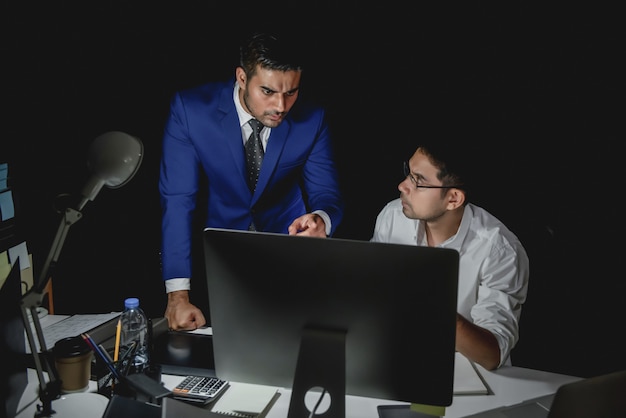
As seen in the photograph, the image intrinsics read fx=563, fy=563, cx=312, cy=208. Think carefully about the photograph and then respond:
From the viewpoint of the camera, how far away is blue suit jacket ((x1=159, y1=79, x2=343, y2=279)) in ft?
7.99

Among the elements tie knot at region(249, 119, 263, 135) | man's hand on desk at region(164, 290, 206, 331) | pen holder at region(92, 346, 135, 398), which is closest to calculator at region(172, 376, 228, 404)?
pen holder at region(92, 346, 135, 398)

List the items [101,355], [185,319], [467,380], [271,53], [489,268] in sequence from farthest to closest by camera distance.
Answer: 1. [271,53]
2. [489,268]
3. [185,319]
4. [467,380]
5. [101,355]

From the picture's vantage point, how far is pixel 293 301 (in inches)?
46.9

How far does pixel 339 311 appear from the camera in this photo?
3.85 ft

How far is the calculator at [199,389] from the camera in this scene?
1.38 metres

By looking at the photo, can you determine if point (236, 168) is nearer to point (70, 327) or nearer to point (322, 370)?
point (70, 327)

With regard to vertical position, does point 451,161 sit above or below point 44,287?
above

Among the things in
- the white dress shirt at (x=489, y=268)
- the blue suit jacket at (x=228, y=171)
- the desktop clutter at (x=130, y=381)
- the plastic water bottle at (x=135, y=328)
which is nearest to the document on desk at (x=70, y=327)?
the plastic water bottle at (x=135, y=328)

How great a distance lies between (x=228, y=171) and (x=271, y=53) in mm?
551

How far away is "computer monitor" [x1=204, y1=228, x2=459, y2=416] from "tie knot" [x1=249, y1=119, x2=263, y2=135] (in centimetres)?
133

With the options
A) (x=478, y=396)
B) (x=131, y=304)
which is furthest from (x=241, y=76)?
(x=478, y=396)

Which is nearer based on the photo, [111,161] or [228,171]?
[111,161]

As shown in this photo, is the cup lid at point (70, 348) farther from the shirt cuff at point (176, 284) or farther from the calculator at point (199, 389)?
the shirt cuff at point (176, 284)

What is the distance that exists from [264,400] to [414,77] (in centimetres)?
148
